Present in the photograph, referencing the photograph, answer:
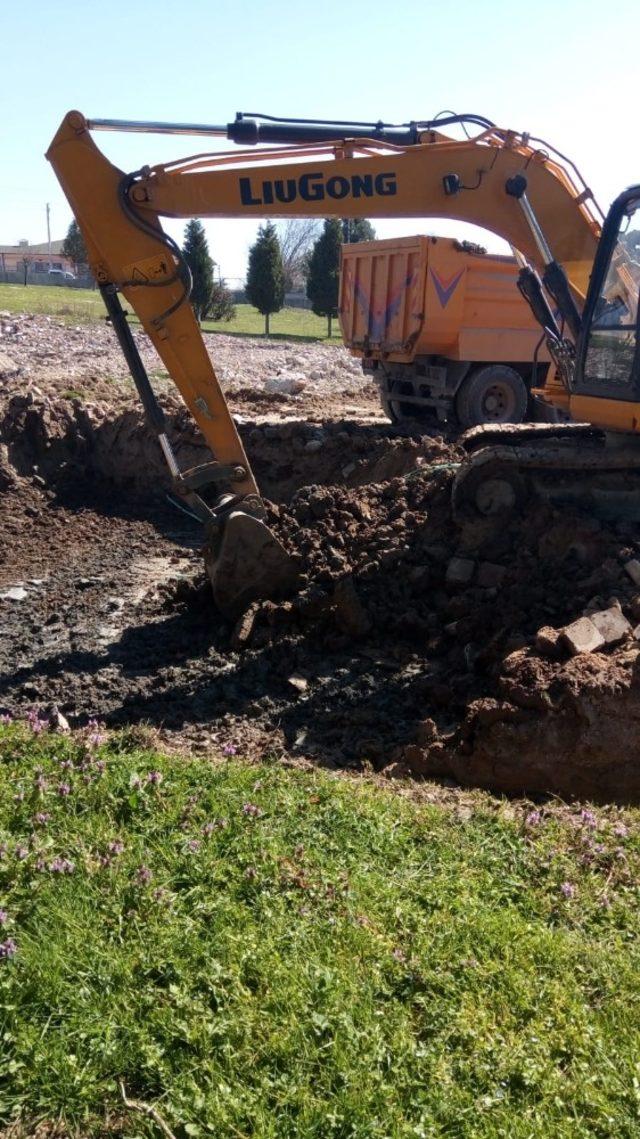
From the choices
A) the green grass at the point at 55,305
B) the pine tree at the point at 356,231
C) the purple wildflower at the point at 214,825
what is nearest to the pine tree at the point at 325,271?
the pine tree at the point at 356,231

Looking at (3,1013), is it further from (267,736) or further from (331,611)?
(331,611)

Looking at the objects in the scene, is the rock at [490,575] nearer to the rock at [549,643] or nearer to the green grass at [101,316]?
the rock at [549,643]

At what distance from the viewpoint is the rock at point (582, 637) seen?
5.95m

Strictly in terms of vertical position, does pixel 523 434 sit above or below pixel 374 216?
below

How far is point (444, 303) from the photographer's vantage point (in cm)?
1325

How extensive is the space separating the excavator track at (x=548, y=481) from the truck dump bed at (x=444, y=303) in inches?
215

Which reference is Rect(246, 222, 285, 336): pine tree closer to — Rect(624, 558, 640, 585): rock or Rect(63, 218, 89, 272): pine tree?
Rect(63, 218, 89, 272): pine tree

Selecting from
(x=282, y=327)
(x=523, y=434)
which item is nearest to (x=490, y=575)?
(x=523, y=434)

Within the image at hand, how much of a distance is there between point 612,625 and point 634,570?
0.87m

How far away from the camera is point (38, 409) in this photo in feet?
43.8

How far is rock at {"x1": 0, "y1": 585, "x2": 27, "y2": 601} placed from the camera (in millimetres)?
9125

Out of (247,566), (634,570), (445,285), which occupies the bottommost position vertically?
(247,566)

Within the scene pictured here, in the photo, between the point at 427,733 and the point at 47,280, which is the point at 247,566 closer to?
the point at 427,733

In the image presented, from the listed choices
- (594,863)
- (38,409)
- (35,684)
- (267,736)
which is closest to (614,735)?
(594,863)
